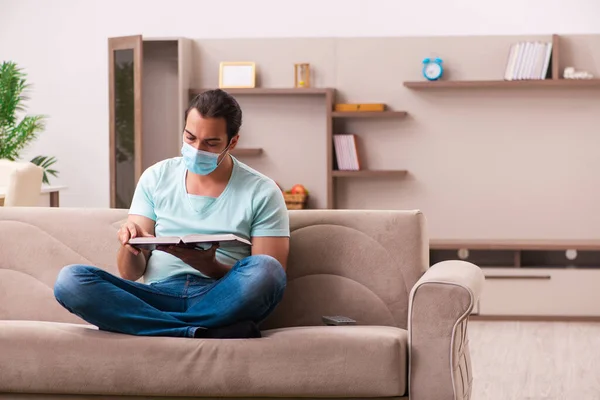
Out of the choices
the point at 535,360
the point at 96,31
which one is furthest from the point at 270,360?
the point at 96,31

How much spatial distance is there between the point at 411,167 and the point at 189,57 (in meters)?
1.61

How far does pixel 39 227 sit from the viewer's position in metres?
3.12

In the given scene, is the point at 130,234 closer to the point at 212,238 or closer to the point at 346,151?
the point at 212,238

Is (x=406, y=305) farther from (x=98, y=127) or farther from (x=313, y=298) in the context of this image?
(x=98, y=127)

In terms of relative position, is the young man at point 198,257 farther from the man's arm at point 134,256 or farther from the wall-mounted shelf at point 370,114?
the wall-mounted shelf at point 370,114

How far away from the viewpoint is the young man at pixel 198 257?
103 inches

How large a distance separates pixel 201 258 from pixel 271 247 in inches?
8.9

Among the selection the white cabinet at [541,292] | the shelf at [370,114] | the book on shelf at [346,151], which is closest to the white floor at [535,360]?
the white cabinet at [541,292]

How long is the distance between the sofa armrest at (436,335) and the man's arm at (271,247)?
43cm

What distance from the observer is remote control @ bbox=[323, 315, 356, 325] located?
9.33 ft

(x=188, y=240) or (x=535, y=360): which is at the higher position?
(x=188, y=240)

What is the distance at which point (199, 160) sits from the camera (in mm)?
2822

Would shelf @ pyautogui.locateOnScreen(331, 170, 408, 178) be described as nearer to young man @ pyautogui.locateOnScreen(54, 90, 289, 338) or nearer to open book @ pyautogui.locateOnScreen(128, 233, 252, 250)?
young man @ pyautogui.locateOnScreen(54, 90, 289, 338)

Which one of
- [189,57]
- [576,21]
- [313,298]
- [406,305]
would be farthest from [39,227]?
[576,21]
